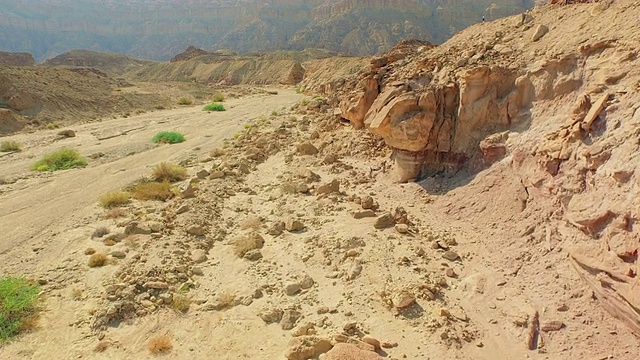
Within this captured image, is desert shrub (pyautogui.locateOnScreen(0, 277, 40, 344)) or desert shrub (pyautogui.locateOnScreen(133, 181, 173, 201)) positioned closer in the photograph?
desert shrub (pyautogui.locateOnScreen(0, 277, 40, 344))

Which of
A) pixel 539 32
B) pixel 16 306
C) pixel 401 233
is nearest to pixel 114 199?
pixel 16 306

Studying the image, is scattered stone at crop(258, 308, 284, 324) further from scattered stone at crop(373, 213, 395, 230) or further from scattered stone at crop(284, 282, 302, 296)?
scattered stone at crop(373, 213, 395, 230)

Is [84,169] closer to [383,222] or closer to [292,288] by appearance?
[292,288]

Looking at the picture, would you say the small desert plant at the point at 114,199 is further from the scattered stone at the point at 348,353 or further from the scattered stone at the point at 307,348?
the scattered stone at the point at 348,353

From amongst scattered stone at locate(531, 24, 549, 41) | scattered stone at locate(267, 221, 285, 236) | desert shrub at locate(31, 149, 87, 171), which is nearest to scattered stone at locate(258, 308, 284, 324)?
scattered stone at locate(267, 221, 285, 236)

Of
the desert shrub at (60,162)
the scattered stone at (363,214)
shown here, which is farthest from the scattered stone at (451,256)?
the desert shrub at (60,162)

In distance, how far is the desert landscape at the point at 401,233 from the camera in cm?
547

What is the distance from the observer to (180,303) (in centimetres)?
662

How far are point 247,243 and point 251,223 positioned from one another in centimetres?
107

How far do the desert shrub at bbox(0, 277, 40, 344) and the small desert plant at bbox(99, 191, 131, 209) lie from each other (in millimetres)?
3686

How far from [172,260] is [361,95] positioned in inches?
290

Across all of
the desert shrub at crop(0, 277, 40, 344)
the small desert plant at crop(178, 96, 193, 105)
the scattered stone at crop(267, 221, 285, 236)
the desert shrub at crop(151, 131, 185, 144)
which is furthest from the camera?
the small desert plant at crop(178, 96, 193, 105)

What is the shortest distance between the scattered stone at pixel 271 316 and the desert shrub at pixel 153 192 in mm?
6097

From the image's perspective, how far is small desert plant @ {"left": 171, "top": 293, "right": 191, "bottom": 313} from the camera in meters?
6.58
